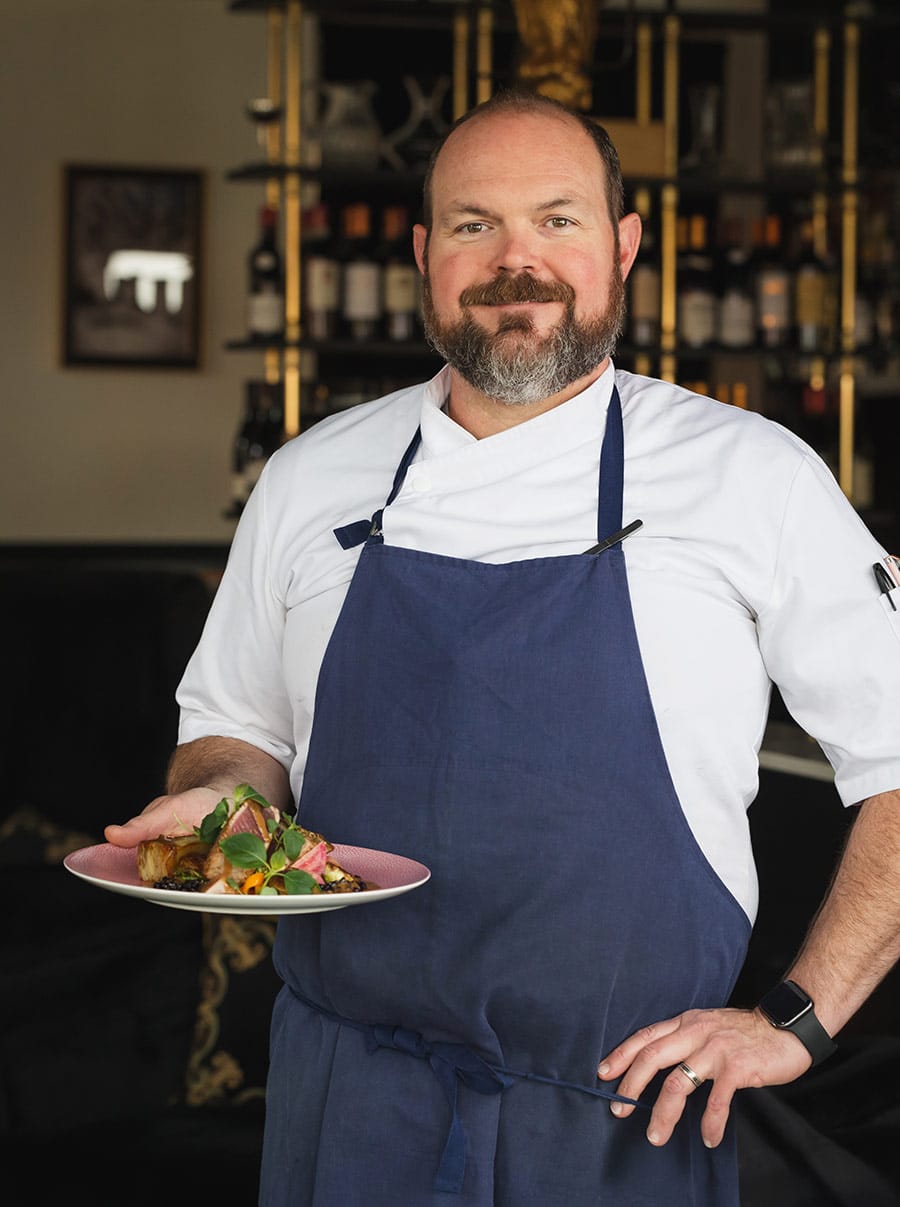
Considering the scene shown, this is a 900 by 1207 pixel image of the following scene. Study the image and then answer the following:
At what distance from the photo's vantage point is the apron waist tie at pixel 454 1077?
123cm

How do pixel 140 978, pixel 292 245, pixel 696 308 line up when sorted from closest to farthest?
pixel 140 978
pixel 292 245
pixel 696 308

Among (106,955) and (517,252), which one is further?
(106,955)

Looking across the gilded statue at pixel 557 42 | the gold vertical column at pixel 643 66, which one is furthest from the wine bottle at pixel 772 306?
the gilded statue at pixel 557 42

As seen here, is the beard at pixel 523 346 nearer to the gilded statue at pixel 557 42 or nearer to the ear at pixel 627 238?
the ear at pixel 627 238

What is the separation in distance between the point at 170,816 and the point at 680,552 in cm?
50

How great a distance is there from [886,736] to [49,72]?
183 inches

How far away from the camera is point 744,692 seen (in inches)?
50.3

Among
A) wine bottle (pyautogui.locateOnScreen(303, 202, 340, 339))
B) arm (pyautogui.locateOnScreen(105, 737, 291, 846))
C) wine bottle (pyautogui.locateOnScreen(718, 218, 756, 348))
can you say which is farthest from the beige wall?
arm (pyautogui.locateOnScreen(105, 737, 291, 846))

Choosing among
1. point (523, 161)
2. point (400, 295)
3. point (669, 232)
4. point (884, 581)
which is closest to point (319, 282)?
point (400, 295)

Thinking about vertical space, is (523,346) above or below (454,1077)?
above

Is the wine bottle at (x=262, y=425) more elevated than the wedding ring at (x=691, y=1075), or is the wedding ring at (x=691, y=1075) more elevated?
the wine bottle at (x=262, y=425)

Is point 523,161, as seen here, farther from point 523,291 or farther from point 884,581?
point 884,581

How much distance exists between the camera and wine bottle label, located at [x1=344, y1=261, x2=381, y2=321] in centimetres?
426

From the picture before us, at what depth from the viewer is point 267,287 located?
4.38m
